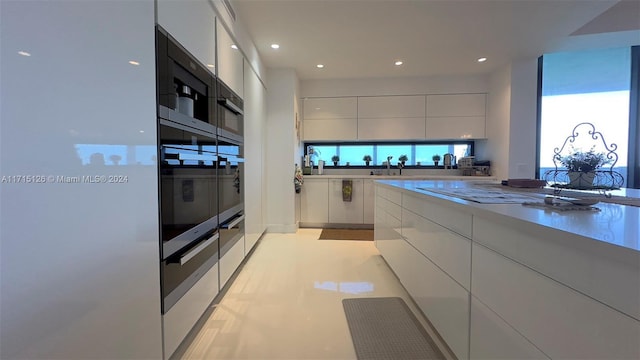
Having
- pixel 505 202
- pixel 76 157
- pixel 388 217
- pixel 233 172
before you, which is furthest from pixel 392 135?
pixel 76 157

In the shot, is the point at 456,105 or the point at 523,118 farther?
the point at 456,105

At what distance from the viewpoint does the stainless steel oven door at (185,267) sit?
120 cm

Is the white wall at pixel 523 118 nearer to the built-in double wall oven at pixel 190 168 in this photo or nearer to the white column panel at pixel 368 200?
the white column panel at pixel 368 200

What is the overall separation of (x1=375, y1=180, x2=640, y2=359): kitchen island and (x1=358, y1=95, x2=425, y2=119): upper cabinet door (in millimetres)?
3177

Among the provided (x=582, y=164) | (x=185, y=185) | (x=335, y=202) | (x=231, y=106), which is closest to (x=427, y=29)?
(x=582, y=164)

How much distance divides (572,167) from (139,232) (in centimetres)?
218

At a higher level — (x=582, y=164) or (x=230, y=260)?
(x=582, y=164)

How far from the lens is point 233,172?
2227 mm

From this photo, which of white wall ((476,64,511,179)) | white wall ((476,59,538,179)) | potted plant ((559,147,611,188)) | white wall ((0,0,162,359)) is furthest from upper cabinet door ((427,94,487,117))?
white wall ((0,0,162,359))

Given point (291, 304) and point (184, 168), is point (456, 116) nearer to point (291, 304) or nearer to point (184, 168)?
Answer: point (291, 304)

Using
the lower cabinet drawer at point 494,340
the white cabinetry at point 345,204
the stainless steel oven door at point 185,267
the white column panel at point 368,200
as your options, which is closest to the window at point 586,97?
the white column panel at point 368,200

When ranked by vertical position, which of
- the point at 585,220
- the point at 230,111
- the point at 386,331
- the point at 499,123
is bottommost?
the point at 386,331

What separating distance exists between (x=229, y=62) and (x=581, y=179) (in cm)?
256

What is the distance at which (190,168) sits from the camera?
1.42 m
